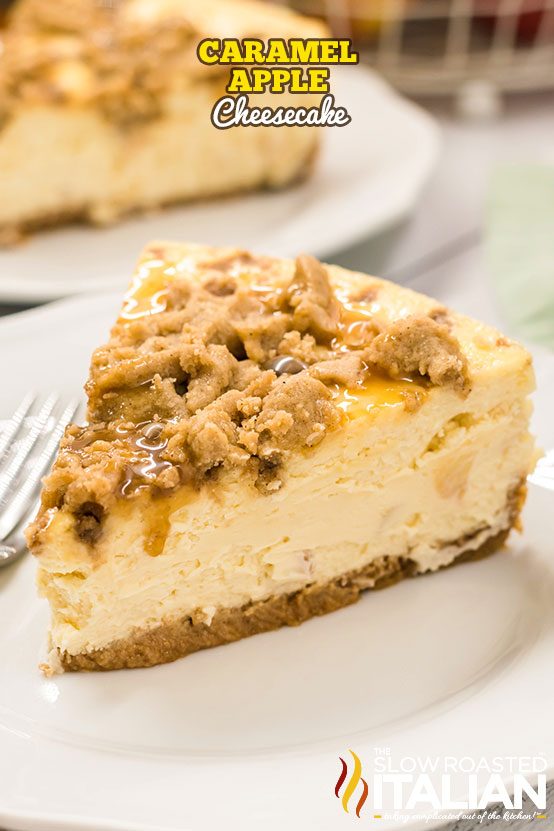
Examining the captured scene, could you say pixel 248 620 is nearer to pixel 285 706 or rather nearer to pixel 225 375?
pixel 285 706

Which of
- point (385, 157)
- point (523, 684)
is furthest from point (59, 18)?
point (523, 684)

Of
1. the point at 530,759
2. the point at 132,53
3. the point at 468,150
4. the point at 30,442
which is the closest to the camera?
the point at 530,759

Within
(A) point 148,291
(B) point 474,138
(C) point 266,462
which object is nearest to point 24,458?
(A) point 148,291

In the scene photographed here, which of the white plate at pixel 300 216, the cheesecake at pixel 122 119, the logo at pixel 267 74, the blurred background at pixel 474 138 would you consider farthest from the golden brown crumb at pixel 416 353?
the cheesecake at pixel 122 119

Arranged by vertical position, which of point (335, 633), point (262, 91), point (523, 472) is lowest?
point (335, 633)

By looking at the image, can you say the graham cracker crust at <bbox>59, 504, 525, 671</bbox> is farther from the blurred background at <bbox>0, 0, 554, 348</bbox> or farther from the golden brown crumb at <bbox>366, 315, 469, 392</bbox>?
the blurred background at <bbox>0, 0, 554, 348</bbox>

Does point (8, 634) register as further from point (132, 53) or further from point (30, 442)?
point (132, 53)
